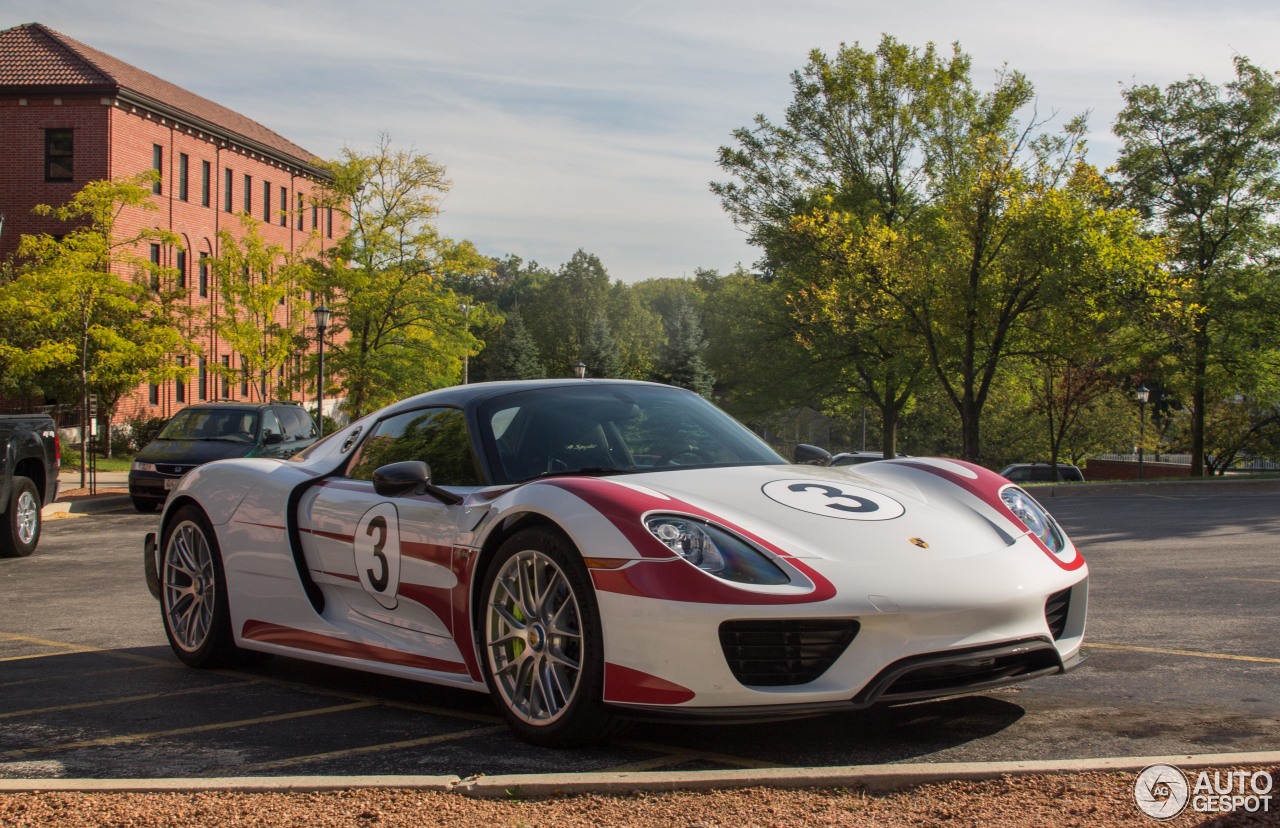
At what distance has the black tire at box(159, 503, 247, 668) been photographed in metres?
6.70

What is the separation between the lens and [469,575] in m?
5.18

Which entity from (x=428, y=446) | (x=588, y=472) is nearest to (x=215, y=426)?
(x=428, y=446)

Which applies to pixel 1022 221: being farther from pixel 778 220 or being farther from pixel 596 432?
pixel 596 432

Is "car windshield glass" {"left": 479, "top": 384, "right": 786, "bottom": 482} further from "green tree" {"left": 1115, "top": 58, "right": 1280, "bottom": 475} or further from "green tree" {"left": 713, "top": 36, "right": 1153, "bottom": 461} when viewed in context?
"green tree" {"left": 1115, "top": 58, "right": 1280, "bottom": 475}

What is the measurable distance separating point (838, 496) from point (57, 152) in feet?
159

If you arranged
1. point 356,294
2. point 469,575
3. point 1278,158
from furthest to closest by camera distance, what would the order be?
point 356,294
point 1278,158
point 469,575

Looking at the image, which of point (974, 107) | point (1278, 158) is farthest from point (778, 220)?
point (1278, 158)

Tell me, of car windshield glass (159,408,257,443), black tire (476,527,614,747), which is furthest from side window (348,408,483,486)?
car windshield glass (159,408,257,443)

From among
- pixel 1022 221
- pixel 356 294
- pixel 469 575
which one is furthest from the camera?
pixel 356 294

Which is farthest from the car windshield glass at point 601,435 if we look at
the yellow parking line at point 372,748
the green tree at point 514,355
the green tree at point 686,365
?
the green tree at point 514,355

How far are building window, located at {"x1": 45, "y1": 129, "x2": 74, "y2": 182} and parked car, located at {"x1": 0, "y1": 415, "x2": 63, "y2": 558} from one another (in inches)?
1469

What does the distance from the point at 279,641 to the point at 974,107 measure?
35.6 m

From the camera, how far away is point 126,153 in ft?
158

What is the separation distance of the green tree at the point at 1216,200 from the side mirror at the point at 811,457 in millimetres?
31247
